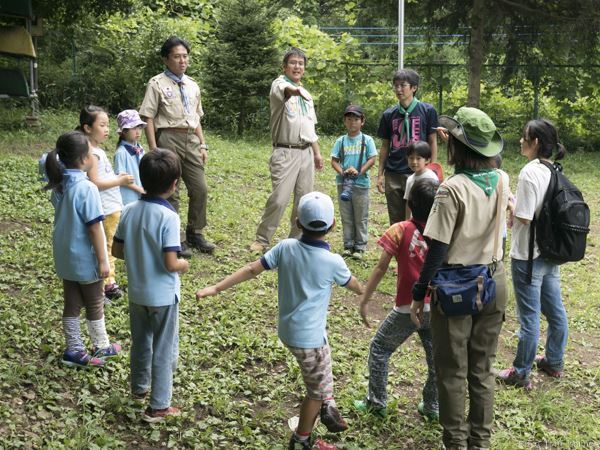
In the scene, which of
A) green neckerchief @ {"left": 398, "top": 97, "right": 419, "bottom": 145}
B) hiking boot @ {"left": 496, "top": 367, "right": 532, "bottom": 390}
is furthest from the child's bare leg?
green neckerchief @ {"left": 398, "top": 97, "right": 419, "bottom": 145}

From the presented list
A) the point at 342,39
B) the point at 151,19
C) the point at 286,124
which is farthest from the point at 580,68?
the point at 286,124

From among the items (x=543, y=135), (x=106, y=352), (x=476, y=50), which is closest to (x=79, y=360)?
(x=106, y=352)

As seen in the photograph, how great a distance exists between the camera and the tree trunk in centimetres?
1487

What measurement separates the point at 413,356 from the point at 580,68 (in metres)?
13.1

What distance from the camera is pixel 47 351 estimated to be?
15.7 ft

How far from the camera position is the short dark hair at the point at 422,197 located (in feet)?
13.4

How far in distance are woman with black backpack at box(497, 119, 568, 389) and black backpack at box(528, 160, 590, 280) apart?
27mm

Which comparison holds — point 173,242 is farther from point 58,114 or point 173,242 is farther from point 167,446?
point 58,114

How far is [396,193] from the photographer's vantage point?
23.4 feet

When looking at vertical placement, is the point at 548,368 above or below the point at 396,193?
below

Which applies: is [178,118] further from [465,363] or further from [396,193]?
[465,363]

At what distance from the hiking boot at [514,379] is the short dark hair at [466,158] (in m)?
2.10

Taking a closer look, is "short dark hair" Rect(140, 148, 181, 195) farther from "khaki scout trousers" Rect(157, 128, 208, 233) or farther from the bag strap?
"khaki scout trousers" Rect(157, 128, 208, 233)

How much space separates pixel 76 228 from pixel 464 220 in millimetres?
2345
